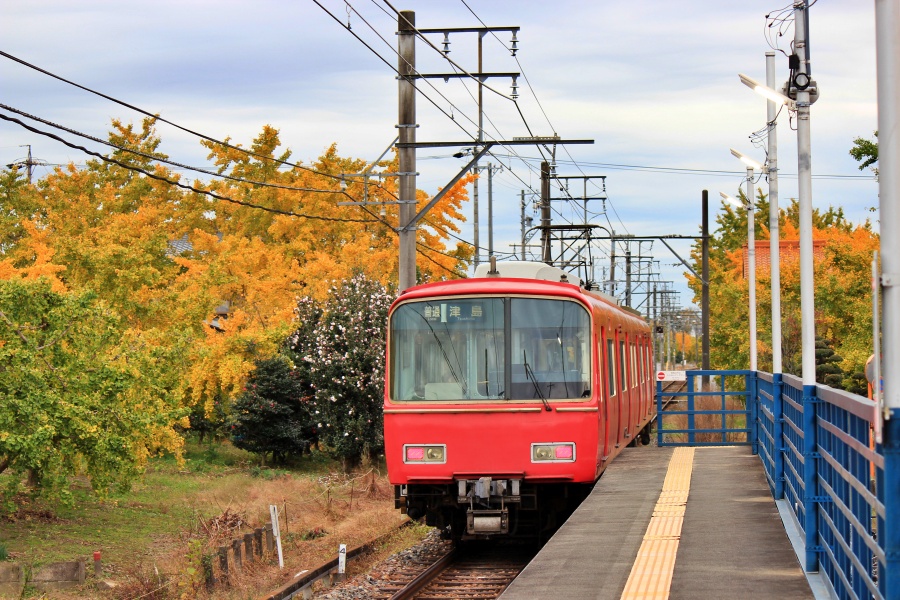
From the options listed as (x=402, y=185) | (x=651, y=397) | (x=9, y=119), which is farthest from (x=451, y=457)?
(x=651, y=397)

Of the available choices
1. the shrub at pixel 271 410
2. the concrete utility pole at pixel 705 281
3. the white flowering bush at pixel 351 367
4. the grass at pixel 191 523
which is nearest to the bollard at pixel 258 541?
the grass at pixel 191 523

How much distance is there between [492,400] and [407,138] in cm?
727

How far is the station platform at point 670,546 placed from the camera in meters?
7.52

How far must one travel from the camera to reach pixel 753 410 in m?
17.6

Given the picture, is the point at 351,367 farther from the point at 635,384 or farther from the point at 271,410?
the point at 635,384

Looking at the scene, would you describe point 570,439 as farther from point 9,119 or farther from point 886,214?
point 886,214

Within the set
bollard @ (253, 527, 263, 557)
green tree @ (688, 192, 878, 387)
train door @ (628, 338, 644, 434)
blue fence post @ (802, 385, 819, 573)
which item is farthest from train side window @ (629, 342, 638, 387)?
green tree @ (688, 192, 878, 387)

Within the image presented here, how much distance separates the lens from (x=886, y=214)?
4.93 metres

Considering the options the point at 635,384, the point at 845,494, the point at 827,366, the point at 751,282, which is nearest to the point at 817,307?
the point at 827,366

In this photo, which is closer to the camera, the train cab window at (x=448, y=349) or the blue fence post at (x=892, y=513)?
the blue fence post at (x=892, y=513)

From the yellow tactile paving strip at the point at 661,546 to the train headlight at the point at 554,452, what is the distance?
1077 millimetres

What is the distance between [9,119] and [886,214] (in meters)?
8.94

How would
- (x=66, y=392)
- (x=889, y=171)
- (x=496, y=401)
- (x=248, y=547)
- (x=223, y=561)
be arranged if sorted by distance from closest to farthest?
(x=889, y=171) → (x=496, y=401) → (x=223, y=561) → (x=248, y=547) → (x=66, y=392)

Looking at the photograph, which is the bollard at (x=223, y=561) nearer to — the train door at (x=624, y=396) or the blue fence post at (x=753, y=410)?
the train door at (x=624, y=396)
